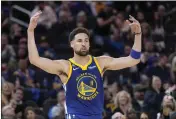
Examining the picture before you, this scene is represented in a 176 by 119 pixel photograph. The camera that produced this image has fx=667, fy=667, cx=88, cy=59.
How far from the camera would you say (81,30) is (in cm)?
795

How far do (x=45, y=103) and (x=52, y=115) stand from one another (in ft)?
2.32

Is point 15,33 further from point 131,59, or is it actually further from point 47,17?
point 131,59

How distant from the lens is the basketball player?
7742 mm

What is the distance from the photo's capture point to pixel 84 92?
777cm

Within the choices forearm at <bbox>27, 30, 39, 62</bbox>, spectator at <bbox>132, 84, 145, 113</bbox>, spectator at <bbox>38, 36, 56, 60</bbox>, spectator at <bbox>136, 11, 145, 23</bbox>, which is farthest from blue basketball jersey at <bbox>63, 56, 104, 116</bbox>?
spectator at <bbox>136, 11, 145, 23</bbox>

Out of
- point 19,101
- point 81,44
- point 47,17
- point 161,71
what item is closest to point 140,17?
point 47,17

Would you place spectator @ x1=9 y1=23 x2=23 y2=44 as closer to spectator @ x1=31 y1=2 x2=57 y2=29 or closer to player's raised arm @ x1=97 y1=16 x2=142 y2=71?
spectator @ x1=31 y1=2 x2=57 y2=29

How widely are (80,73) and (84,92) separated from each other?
0.77ft

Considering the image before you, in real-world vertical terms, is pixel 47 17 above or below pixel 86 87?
above

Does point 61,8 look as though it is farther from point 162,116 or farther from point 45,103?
point 162,116

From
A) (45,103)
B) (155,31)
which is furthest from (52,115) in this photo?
(155,31)

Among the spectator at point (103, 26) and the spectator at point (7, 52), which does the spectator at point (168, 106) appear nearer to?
the spectator at point (7, 52)

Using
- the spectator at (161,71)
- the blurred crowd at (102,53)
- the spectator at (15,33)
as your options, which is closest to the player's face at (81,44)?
the blurred crowd at (102,53)

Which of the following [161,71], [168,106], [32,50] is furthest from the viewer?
[161,71]
